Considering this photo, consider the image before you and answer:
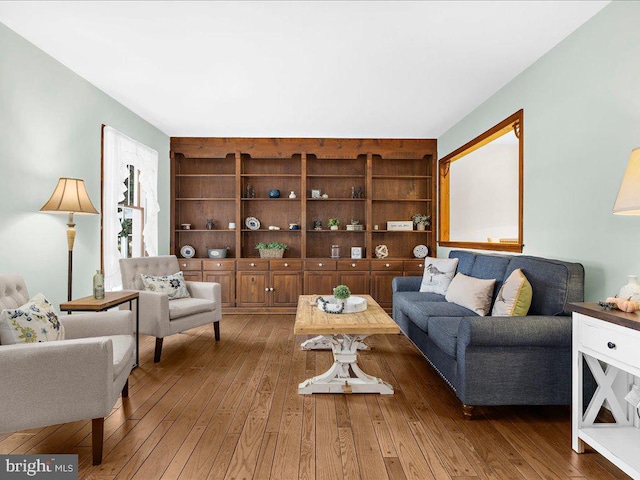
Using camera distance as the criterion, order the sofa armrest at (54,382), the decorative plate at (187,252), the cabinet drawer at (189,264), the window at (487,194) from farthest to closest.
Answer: the window at (487,194) < the decorative plate at (187,252) < the cabinet drawer at (189,264) < the sofa armrest at (54,382)

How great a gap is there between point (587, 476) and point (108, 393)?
2.46 meters

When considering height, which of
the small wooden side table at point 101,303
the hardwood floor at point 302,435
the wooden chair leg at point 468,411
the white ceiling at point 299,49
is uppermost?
the white ceiling at point 299,49

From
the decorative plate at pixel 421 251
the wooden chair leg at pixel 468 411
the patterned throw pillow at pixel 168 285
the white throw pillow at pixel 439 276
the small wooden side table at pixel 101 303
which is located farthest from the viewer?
the decorative plate at pixel 421 251

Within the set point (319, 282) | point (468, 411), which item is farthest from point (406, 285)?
point (468, 411)

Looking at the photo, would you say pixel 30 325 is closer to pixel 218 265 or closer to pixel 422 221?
pixel 218 265

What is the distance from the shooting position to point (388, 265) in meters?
5.65

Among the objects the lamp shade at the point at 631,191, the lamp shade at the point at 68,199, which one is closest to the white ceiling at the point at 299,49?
the lamp shade at the point at 68,199

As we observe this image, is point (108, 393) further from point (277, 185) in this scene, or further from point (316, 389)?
point (277, 185)

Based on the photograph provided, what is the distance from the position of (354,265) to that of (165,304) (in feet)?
9.30

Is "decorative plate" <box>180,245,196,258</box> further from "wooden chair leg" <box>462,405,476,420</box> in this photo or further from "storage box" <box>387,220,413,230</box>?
"wooden chair leg" <box>462,405,476,420</box>

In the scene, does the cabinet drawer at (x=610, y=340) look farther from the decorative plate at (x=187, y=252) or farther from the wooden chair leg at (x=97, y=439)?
the decorative plate at (x=187, y=252)

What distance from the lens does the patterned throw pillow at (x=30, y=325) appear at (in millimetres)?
2082

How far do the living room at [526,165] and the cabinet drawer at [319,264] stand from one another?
1.82m

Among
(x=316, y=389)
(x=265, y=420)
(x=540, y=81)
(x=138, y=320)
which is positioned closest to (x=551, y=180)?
(x=540, y=81)
